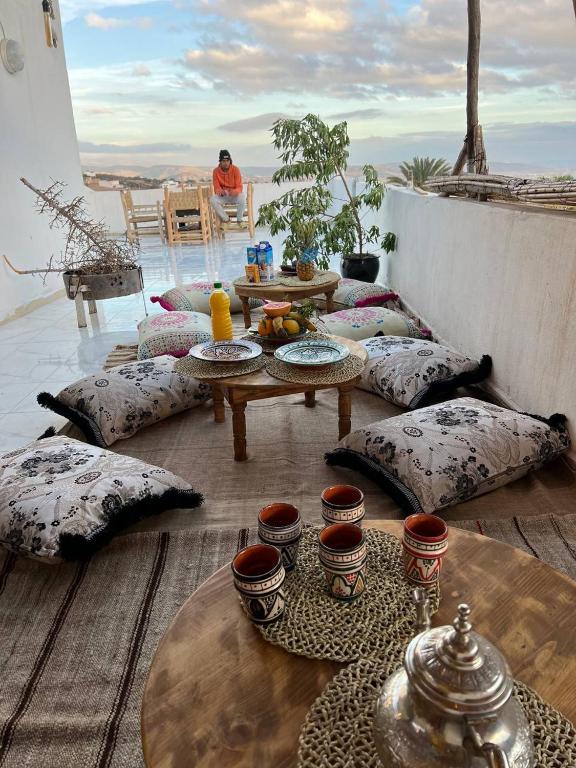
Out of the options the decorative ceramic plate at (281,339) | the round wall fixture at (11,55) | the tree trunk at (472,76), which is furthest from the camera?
the round wall fixture at (11,55)

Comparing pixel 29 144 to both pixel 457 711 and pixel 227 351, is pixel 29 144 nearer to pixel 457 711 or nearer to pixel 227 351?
pixel 227 351

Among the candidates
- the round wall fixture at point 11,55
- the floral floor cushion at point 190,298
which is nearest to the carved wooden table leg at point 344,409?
the floral floor cushion at point 190,298

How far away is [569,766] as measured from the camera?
582mm

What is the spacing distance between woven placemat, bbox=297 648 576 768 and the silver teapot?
61 millimetres

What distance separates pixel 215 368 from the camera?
2.04 metres

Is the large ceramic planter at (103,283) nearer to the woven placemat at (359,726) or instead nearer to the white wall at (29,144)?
the white wall at (29,144)

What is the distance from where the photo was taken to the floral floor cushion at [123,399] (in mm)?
2176

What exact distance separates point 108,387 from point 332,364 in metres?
0.99

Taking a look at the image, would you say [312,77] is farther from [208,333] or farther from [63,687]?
[63,687]

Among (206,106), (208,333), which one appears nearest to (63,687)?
(208,333)

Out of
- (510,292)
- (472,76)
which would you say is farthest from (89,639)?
(472,76)

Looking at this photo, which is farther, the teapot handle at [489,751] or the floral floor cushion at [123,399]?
the floral floor cushion at [123,399]

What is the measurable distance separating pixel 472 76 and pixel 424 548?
3532 millimetres

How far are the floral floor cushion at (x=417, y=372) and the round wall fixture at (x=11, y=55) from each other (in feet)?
13.9
